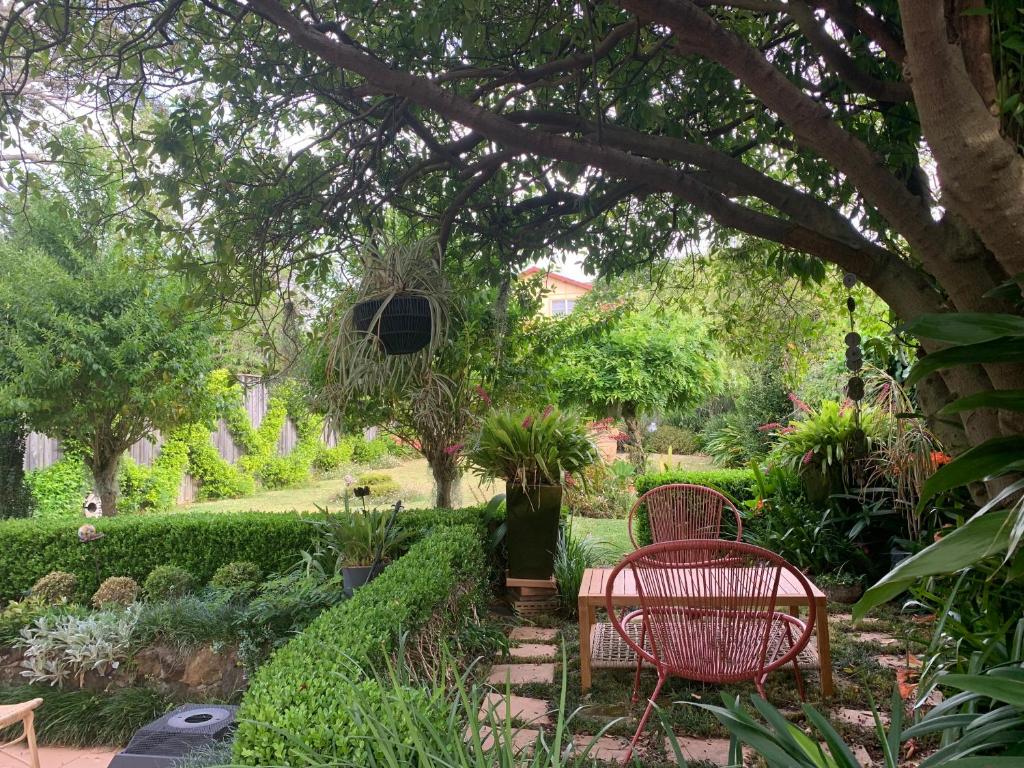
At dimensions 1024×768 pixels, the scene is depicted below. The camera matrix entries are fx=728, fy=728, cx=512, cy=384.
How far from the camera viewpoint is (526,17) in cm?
306

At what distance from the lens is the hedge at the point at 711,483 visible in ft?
20.2

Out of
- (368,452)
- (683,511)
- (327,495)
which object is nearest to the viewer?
(683,511)

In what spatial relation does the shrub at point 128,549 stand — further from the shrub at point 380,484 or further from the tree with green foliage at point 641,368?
→ the tree with green foliage at point 641,368

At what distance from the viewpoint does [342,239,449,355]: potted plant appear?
2592 mm

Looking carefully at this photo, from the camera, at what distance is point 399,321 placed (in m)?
2.60

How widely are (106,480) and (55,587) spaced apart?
2959 millimetres

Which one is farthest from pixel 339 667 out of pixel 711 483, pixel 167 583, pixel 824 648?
pixel 711 483

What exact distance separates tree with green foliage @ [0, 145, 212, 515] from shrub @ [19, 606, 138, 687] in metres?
3.05

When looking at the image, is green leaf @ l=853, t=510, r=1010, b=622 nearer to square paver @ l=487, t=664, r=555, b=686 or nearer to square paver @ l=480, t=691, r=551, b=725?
square paver @ l=480, t=691, r=551, b=725

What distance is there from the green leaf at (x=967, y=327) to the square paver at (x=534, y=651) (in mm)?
3082

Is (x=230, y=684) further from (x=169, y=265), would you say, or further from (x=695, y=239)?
(x=695, y=239)

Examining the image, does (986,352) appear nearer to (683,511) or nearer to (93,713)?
(683,511)

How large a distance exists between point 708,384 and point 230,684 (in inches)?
337

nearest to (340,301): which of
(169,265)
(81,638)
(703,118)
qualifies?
(169,265)
